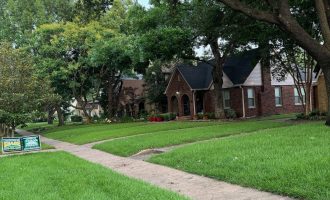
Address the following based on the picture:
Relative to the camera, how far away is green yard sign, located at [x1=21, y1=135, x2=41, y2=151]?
19328mm

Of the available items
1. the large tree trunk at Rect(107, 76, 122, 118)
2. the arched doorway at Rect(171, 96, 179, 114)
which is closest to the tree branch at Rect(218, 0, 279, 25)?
the arched doorway at Rect(171, 96, 179, 114)

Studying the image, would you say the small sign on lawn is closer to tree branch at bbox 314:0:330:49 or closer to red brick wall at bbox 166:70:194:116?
tree branch at bbox 314:0:330:49

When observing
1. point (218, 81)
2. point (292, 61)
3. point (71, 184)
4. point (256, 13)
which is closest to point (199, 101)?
point (218, 81)

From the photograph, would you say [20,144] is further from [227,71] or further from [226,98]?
[227,71]

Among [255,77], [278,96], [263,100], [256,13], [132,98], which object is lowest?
[263,100]

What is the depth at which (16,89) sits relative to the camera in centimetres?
2728

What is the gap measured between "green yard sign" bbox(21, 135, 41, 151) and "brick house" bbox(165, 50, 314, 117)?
17268 mm

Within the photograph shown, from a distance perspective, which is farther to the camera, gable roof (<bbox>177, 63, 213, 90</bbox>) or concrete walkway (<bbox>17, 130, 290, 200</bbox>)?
gable roof (<bbox>177, 63, 213, 90</bbox>)

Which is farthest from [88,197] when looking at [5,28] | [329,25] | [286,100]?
[5,28]

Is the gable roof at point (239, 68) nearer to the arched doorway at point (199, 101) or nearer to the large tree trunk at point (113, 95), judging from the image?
the arched doorway at point (199, 101)

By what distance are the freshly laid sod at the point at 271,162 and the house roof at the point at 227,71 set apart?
20896 millimetres

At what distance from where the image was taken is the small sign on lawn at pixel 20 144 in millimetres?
18938

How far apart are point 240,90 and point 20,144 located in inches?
828

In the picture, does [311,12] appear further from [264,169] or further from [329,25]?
[264,169]
